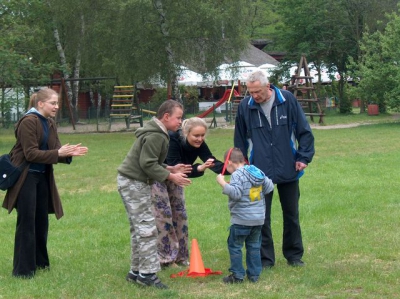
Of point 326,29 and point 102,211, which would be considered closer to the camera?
point 102,211

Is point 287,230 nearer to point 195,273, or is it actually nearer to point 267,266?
point 267,266

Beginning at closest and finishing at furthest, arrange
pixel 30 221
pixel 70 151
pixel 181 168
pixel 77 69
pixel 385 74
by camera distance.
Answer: pixel 181 168 → pixel 70 151 → pixel 30 221 → pixel 385 74 → pixel 77 69

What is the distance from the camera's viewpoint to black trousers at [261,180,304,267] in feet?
23.3

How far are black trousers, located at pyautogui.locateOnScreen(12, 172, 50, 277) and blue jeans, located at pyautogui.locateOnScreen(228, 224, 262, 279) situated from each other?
1928 mm

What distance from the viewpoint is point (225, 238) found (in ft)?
28.5

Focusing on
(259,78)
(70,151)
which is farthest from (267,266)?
(70,151)

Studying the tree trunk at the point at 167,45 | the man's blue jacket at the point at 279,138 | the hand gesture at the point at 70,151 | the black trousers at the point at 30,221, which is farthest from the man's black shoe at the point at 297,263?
the tree trunk at the point at 167,45

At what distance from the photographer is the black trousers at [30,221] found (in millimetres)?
6879

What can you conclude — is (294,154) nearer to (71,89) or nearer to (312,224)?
(312,224)

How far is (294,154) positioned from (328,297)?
1.59 metres

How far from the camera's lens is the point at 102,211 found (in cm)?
1107

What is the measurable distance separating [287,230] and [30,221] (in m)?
2.53

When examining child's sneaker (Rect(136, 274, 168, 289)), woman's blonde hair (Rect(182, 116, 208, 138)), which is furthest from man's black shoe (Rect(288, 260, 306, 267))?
woman's blonde hair (Rect(182, 116, 208, 138))

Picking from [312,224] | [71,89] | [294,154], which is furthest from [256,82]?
[71,89]
